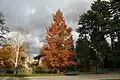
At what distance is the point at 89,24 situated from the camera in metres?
61.6

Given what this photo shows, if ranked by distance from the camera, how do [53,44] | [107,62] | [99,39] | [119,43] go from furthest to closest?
[107,62] < [99,39] < [119,43] < [53,44]

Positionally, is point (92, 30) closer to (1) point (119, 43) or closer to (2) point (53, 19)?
(1) point (119, 43)

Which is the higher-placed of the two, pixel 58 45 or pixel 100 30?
pixel 100 30

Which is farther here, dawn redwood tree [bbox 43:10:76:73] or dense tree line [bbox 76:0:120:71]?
dense tree line [bbox 76:0:120:71]

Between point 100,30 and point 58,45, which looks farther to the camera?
point 100,30

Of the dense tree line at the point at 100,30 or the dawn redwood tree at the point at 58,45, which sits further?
the dense tree line at the point at 100,30

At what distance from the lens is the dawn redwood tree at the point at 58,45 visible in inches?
1890

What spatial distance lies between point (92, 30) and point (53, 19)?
14.2 metres

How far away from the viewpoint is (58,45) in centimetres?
4872

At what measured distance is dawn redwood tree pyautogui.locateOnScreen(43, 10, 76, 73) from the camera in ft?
157

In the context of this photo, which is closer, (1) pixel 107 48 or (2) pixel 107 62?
(1) pixel 107 48

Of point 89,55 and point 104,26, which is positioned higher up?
point 104,26

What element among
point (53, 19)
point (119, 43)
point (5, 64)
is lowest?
point (5, 64)

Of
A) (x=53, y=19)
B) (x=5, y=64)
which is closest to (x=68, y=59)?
(x=53, y=19)
